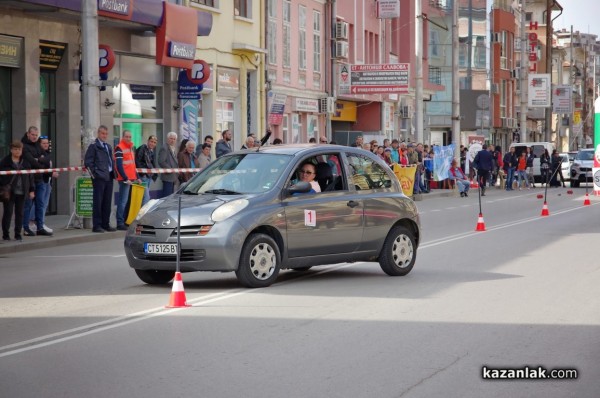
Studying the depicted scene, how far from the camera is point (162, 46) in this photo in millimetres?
29859

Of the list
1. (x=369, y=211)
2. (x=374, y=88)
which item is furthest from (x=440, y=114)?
(x=369, y=211)

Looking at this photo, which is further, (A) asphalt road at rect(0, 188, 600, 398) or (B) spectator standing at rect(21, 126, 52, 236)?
(B) spectator standing at rect(21, 126, 52, 236)

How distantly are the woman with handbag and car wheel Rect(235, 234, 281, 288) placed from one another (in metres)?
8.10

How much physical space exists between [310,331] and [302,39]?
34761 millimetres

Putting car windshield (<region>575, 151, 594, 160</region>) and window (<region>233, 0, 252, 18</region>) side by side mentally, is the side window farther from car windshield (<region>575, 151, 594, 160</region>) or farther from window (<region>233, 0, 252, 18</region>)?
car windshield (<region>575, 151, 594, 160</region>)

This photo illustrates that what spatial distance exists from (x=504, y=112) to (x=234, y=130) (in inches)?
2122

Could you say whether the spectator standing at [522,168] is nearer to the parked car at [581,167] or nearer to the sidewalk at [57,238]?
the parked car at [581,167]

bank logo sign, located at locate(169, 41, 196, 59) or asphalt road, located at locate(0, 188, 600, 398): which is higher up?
bank logo sign, located at locate(169, 41, 196, 59)

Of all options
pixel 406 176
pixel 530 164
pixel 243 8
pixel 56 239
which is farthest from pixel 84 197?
pixel 530 164

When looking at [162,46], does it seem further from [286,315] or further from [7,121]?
[286,315]

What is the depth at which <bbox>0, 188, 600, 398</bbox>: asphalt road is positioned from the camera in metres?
8.08

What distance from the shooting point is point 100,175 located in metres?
22.8


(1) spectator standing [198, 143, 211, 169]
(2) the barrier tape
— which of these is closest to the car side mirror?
(2) the barrier tape

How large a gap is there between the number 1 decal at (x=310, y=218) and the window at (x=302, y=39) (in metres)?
30.5
